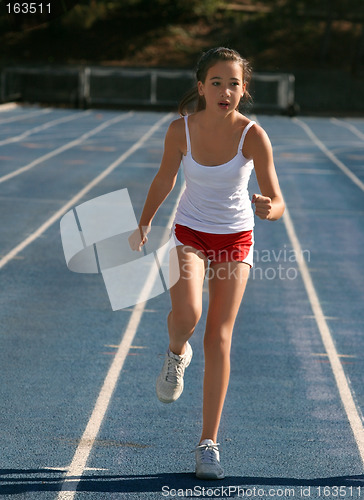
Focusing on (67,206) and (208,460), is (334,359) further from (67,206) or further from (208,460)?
(67,206)

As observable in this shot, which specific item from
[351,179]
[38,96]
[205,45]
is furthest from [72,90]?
[351,179]

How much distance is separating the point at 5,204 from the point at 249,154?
11.0 meters

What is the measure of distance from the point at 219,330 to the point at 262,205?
677 millimetres

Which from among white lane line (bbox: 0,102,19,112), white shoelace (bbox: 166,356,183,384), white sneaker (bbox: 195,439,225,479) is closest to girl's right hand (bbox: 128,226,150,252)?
white shoelace (bbox: 166,356,183,384)

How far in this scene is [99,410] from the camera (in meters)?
5.54

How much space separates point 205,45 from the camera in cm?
6162

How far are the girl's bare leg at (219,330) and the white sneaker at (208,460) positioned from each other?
0.11 m

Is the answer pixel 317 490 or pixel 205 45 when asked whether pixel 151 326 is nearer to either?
pixel 317 490

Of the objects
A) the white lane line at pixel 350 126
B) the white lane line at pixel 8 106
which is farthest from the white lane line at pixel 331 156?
the white lane line at pixel 8 106

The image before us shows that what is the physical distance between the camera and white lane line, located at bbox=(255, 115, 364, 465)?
546cm

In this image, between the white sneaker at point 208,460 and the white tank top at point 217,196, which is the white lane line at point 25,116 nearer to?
the white tank top at point 217,196

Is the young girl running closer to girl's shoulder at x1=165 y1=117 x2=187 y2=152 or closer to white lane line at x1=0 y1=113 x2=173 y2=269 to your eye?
girl's shoulder at x1=165 y1=117 x2=187 y2=152

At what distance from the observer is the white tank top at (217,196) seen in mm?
4152

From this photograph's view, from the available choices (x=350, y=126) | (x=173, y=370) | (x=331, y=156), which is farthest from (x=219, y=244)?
(x=350, y=126)
